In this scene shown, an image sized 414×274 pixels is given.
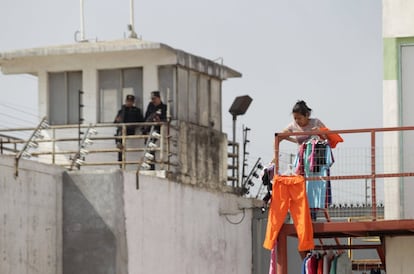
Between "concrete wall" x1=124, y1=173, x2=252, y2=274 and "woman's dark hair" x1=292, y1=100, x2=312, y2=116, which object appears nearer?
"woman's dark hair" x1=292, y1=100, x2=312, y2=116

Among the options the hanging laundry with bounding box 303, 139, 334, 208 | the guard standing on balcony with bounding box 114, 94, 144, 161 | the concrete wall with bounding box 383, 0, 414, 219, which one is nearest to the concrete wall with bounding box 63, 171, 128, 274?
the guard standing on balcony with bounding box 114, 94, 144, 161

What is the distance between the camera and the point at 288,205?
89.9 feet

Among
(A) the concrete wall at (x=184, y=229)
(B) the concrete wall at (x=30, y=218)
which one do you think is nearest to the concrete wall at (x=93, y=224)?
(B) the concrete wall at (x=30, y=218)

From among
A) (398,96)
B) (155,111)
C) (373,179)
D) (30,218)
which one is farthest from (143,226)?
(373,179)

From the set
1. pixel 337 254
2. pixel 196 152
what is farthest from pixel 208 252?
pixel 337 254

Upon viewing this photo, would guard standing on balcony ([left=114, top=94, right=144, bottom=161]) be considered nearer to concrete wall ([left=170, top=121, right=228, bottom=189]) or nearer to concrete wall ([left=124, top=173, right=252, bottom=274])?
concrete wall ([left=170, top=121, right=228, bottom=189])

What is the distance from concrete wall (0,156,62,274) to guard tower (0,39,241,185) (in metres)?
5.79

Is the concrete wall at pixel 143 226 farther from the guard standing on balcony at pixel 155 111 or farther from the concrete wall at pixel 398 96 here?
the concrete wall at pixel 398 96

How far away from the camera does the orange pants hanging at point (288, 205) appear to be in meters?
27.2

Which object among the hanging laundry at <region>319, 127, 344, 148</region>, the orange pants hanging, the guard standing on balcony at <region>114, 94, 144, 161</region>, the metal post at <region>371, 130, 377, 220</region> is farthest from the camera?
the guard standing on balcony at <region>114, 94, 144, 161</region>

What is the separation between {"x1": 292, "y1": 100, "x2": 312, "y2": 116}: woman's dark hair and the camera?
1088 inches

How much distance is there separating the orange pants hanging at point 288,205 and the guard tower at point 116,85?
1340cm

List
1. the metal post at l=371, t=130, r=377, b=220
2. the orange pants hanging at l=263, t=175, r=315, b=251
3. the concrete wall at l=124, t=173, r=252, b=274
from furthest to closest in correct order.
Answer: the concrete wall at l=124, t=173, r=252, b=274 < the orange pants hanging at l=263, t=175, r=315, b=251 < the metal post at l=371, t=130, r=377, b=220

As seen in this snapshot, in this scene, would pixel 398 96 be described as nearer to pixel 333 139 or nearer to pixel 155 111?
pixel 333 139
